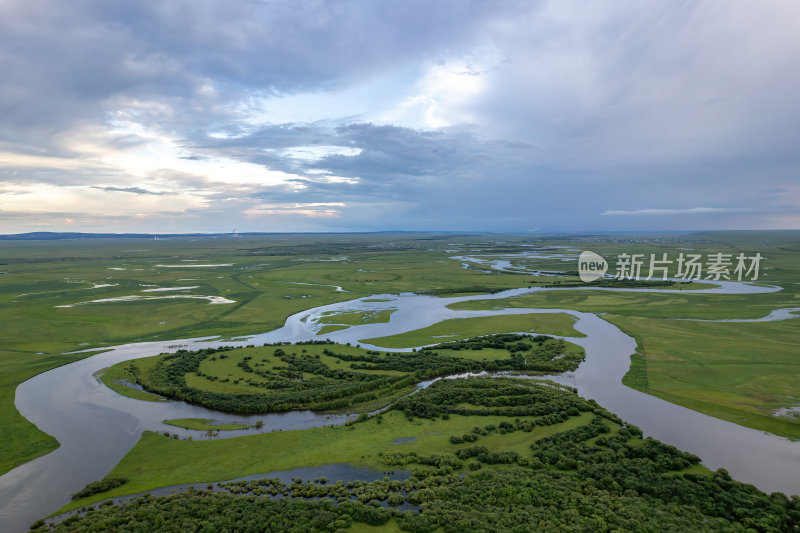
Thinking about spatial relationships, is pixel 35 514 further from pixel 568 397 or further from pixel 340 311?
pixel 340 311

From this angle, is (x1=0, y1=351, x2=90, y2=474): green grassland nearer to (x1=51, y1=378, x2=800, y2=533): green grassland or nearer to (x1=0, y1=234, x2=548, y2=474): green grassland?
(x1=0, y1=234, x2=548, y2=474): green grassland

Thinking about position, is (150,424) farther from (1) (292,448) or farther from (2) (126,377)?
(1) (292,448)

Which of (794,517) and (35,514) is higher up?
(794,517)

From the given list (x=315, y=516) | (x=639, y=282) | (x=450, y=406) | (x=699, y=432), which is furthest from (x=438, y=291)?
(x=315, y=516)

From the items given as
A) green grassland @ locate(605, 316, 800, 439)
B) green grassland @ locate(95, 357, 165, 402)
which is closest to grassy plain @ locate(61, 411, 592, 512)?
green grassland @ locate(95, 357, 165, 402)

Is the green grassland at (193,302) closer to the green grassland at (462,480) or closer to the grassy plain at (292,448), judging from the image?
the grassy plain at (292,448)

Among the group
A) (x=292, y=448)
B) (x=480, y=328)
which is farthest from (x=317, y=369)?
(x=480, y=328)
